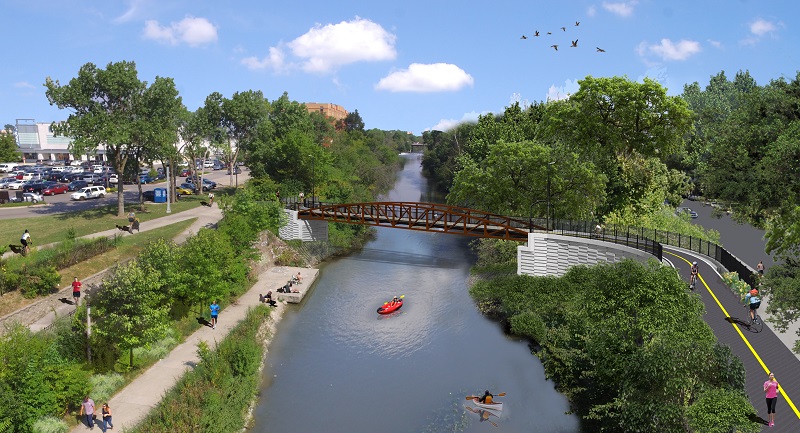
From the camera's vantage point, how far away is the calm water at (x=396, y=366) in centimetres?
2600

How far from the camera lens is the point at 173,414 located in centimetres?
2369

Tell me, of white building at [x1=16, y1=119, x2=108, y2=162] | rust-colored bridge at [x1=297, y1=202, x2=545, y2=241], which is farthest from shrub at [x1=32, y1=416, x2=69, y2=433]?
white building at [x1=16, y1=119, x2=108, y2=162]

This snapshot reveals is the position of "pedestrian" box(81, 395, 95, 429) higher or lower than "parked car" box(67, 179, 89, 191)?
lower

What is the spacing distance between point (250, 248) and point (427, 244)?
75.1ft

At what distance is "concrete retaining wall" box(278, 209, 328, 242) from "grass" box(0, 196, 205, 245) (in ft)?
45.2

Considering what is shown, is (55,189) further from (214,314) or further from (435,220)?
(435,220)

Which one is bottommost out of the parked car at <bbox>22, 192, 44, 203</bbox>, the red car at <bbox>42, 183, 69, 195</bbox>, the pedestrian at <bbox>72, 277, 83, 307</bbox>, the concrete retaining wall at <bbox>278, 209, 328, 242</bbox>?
the pedestrian at <bbox>72, 277, 83, 307</bbox>

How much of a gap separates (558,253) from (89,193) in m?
58.1

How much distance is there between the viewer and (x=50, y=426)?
22.7m

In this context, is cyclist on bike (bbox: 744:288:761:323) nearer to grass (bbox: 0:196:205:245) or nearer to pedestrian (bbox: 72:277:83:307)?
pedestrian (bbox: 72:277:83:307)

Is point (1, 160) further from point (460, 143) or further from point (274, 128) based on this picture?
point (460, 143)

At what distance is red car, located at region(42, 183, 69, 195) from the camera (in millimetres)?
71250

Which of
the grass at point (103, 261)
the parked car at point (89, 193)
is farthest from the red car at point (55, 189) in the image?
the grass at point (103, 261)

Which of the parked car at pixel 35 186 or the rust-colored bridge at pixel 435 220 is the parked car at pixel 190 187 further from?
the rust-colored bridge at pixel 435 220
